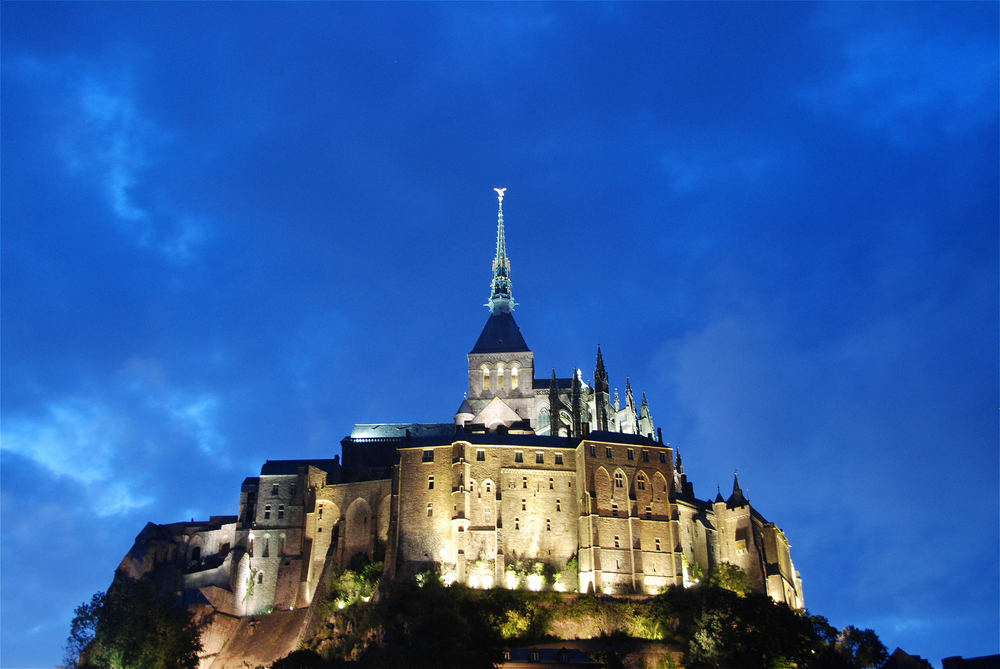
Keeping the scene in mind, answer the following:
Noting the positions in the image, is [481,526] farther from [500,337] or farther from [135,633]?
[500,337]

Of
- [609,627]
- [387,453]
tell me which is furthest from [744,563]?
[387,453]

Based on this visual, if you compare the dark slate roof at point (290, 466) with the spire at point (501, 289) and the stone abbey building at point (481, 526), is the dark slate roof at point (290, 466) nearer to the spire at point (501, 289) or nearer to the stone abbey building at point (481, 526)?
the stone abbey building at point (481, 526)

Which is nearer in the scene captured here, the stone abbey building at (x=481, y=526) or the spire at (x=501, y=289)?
the stone abbey building at (x=481, y=526)

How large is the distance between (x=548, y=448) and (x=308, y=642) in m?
27.4

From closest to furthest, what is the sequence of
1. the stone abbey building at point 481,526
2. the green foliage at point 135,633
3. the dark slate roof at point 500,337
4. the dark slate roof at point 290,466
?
the green foliage at point 135,633, the stone abbey building at point 481,526, the dark slate roof at point 290,466, the dark slate roof at point 500,337

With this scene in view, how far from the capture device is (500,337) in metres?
129

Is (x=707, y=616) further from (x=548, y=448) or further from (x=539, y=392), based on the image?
(x=539, y=392)

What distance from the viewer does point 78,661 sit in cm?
9325

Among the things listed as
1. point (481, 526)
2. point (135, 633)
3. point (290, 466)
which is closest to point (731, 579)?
point (481, 526)

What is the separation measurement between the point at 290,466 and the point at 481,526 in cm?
2229

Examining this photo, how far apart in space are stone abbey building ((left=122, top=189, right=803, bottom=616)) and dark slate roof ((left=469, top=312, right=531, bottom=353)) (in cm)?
1966

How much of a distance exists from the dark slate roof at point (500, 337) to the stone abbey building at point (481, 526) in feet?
64.5

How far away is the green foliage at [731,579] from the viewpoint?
95188 mm

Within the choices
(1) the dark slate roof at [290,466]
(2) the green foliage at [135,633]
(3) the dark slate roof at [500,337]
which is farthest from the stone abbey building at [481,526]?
(3) the dark slate roof at [500,337]
